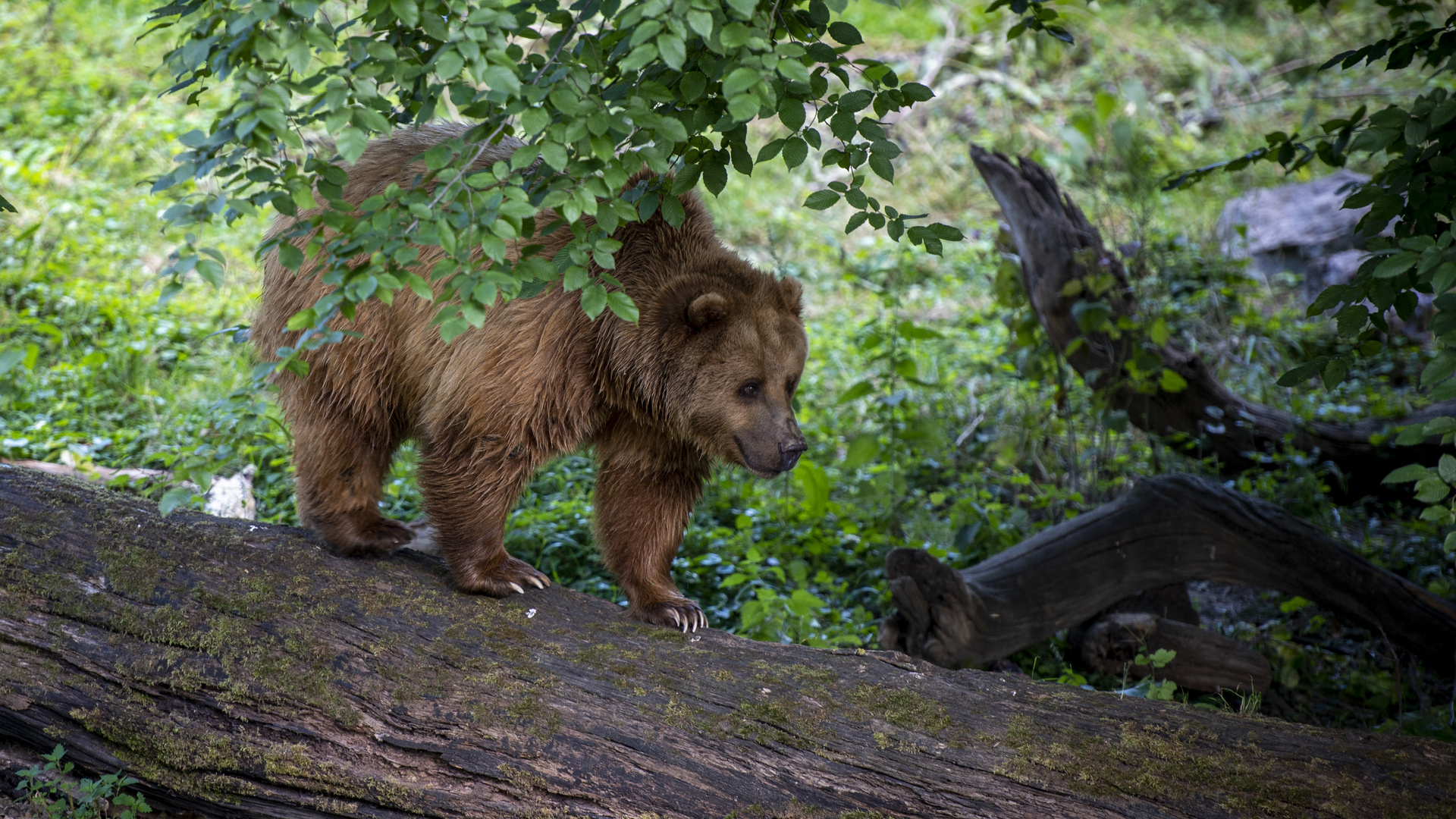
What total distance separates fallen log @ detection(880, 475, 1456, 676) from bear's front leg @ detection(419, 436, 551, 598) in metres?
1.63

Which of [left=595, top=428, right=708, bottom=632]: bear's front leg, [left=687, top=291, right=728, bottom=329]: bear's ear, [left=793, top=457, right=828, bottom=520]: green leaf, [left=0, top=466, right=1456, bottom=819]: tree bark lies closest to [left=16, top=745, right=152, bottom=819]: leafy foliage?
[left=0, top=466, right=1456, bottom=819]: tree bark

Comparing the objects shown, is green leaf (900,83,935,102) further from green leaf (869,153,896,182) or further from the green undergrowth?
the green undergrowth

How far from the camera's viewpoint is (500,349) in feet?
11.6

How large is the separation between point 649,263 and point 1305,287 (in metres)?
6.92

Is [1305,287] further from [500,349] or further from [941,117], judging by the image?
[500,349]

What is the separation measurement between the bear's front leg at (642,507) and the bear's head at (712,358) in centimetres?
26

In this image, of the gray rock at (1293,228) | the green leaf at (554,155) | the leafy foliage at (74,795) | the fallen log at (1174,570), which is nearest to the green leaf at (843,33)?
the green leaf at (554,155)

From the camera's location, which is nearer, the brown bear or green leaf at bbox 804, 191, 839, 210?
green leaf at bbox 804, 191, 839, 210

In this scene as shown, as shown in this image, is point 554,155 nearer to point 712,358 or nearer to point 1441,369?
point 712,358

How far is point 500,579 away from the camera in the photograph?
144 inches

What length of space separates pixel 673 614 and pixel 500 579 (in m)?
0.63

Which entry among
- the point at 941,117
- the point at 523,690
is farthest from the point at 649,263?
the point at 941,117

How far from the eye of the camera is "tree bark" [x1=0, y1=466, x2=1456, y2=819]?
2746mm

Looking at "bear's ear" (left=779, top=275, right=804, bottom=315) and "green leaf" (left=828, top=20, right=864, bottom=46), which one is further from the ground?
"green leaf" (left=828, top=20, right=864, bottom=46)
